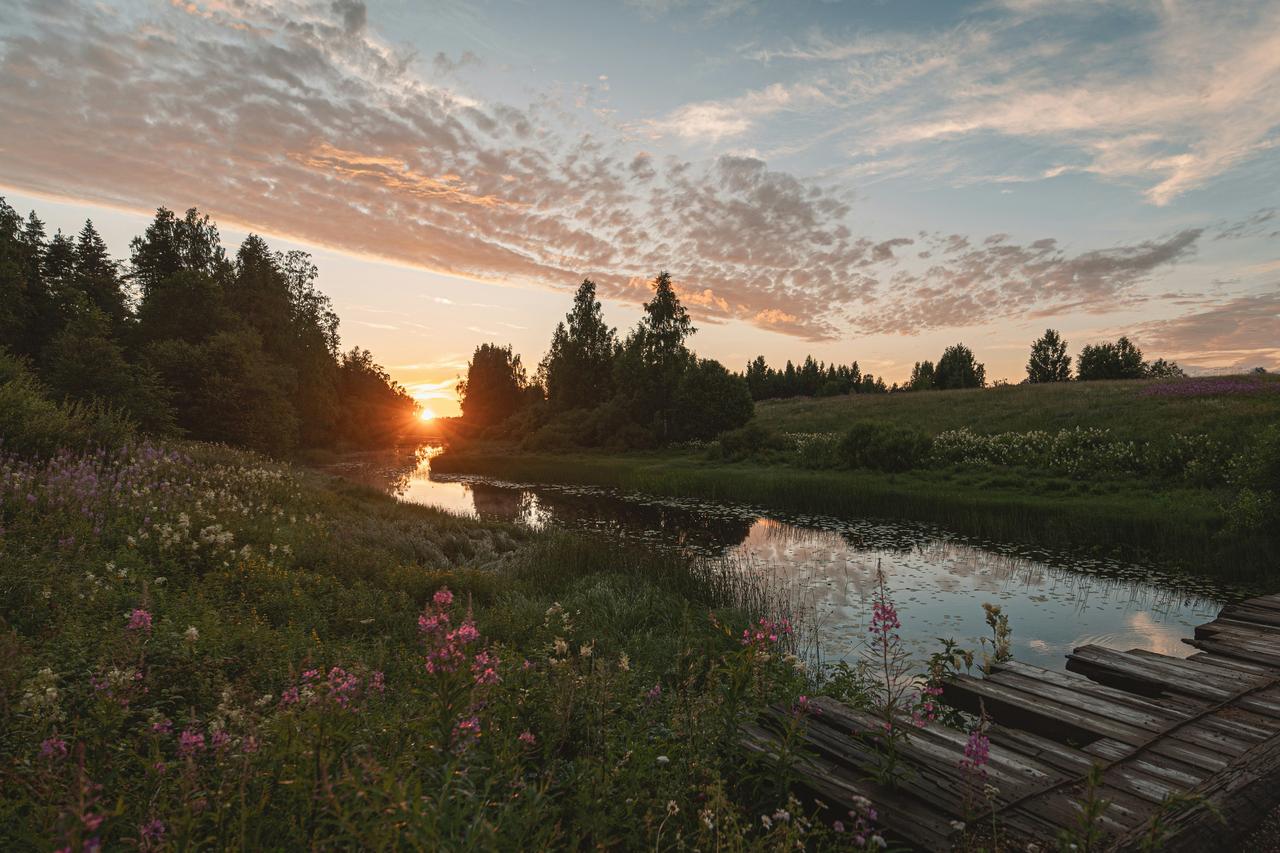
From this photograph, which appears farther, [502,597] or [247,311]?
[247,311]

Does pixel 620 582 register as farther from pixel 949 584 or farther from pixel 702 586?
pixel 949 584

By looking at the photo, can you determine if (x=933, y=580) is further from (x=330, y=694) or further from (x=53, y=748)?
(x=53, y=748)

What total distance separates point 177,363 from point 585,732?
35485 mm

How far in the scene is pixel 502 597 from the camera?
10.7 metres

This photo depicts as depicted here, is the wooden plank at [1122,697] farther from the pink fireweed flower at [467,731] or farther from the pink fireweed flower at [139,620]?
the pink fireweed flower at [139,620]

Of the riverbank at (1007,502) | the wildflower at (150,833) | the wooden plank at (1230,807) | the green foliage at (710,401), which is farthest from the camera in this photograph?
the green foliage at (710,401)

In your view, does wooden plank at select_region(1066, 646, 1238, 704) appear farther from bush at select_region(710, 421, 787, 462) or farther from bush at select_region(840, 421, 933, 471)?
bush at select_region(710, 421, 787, 462)

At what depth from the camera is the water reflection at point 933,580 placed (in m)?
10.2

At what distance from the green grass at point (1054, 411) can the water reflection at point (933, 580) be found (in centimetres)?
1856

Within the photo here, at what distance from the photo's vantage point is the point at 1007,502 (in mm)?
23141

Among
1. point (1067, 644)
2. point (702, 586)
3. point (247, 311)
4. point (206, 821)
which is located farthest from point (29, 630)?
point (247, 311)

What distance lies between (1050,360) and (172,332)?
11979cm

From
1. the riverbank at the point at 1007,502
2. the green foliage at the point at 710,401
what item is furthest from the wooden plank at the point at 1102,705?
the green foliage at the point at 710,401

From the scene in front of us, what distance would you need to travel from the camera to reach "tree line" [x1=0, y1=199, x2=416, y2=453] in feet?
79.3
